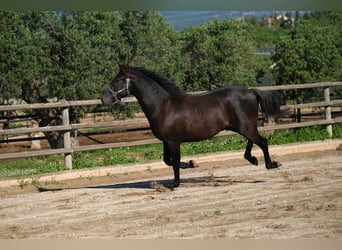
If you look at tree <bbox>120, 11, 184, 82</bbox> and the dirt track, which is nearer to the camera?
the dirt track

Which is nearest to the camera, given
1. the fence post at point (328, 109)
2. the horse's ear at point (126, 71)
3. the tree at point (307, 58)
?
the horse's ear at point (126, 71)

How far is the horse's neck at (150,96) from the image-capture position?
8.70m

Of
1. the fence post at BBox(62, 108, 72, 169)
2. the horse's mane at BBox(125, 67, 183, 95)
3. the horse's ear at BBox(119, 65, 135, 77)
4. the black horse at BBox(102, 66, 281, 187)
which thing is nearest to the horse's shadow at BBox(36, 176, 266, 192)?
the black horse at BBox(102, 66, 281, 187)

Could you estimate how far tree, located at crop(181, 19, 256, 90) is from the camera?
59.3 feet

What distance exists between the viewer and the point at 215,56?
59.8ft

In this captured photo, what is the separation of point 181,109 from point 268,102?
133 cm

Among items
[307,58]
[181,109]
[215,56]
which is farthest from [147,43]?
[181,109]

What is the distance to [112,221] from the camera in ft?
22.0

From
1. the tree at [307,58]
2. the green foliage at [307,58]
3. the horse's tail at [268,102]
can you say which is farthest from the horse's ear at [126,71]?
the green foliage at [307,58]

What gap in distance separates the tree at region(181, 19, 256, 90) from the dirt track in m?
7.50

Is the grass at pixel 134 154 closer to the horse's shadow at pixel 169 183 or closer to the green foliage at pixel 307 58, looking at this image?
the horse's shadow at pixel 169 183

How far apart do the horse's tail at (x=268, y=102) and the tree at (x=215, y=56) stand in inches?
342

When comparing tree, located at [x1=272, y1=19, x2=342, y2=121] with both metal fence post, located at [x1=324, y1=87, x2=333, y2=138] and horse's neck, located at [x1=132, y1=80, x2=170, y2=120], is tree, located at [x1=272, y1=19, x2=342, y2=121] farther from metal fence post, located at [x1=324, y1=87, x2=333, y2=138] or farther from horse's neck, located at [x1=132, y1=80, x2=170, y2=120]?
horse's neck, located at [x1=132, y1=80, x2=170, y2=120]
